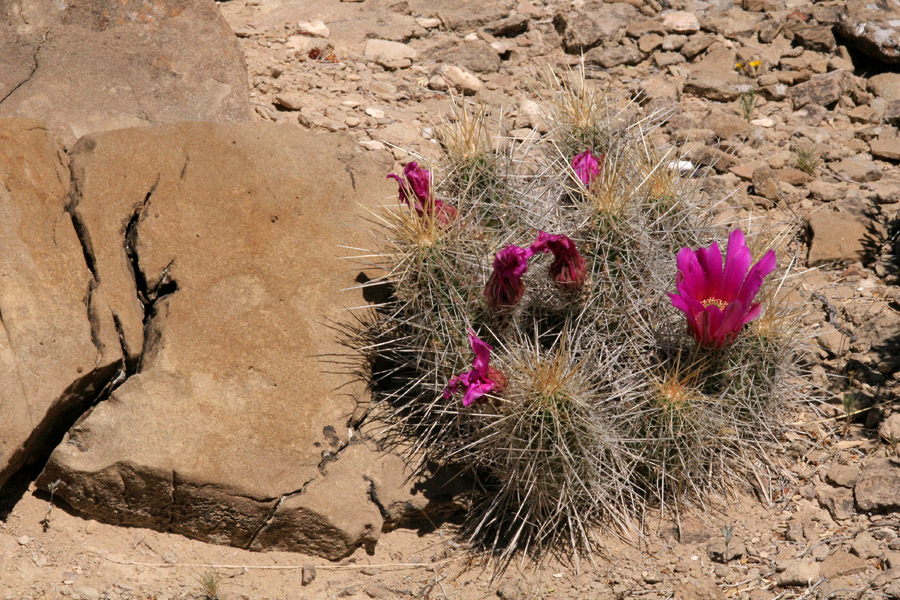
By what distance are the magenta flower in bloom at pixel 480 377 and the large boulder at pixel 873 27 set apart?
3.56 m

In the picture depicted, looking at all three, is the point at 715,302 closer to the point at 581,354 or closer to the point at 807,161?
the point at 581,354

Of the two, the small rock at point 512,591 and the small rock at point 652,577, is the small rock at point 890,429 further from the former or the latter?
the small rock at point 512,591

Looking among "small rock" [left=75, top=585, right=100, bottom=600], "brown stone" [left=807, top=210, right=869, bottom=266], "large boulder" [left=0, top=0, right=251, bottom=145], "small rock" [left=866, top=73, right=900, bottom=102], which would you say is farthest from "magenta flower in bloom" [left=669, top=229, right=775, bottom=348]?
"small rock" [left=866, top=73, right=900, bottom=102]

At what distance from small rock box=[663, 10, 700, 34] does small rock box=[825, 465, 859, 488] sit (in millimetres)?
3183

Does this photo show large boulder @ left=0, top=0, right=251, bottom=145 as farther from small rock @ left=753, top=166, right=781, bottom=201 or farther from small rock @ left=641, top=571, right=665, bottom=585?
small rock @ left=641, top=571, right=665, bottom=585

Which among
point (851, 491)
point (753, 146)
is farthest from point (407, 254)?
point (753, 146)

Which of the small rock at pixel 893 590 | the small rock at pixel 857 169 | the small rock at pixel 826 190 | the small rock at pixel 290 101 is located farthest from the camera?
the small rock at pixel 290 101

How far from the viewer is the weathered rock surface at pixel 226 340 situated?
2.88 metres

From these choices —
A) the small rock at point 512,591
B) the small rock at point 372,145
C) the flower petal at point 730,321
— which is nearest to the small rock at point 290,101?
the small rock at point 372,145

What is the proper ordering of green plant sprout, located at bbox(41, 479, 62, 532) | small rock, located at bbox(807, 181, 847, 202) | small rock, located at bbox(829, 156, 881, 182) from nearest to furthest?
green plant sprout, located at bbox(41, 479, 62, 532), small rock, located at bbox(807, 181, 847, 202), small rock, located at bbox(829, 156, 881, 182)

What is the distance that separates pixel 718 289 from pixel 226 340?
1696 mm

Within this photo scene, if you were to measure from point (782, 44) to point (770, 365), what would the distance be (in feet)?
9.90

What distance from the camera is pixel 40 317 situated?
9.73 ft

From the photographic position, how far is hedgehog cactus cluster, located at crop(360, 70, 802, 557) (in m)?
2.79
